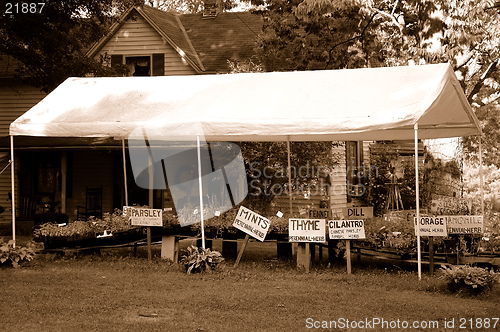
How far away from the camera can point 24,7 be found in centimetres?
1633

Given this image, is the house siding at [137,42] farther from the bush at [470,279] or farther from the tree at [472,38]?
the bush at [470,279]

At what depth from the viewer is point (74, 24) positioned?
57.8ft

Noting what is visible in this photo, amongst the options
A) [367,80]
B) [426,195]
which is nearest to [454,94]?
[367,80]

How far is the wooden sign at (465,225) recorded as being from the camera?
948cm

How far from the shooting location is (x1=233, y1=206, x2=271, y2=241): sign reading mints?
1019 centimetres

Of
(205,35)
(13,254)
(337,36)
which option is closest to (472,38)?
(337,36)

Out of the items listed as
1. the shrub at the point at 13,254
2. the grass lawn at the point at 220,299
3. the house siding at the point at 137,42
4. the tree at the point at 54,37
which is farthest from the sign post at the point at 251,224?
the house siding at the point at 137,42

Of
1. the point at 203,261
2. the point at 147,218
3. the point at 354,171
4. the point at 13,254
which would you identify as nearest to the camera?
the point at 203,261

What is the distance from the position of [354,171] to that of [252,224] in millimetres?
11138

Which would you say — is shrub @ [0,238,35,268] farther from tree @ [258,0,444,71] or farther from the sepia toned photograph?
tree @ [258,0,444,71]

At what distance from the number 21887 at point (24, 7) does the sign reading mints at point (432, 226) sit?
1195 cm

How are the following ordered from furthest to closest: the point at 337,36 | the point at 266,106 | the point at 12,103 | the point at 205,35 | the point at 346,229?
the point at 205,35 → the point at 12,103 → the point at 337,36 → the point at 266,106 → the point at 346,229

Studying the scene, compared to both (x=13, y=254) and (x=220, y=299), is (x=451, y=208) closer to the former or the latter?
(x=220, y=299)

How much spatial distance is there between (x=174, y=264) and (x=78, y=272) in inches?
62.1
